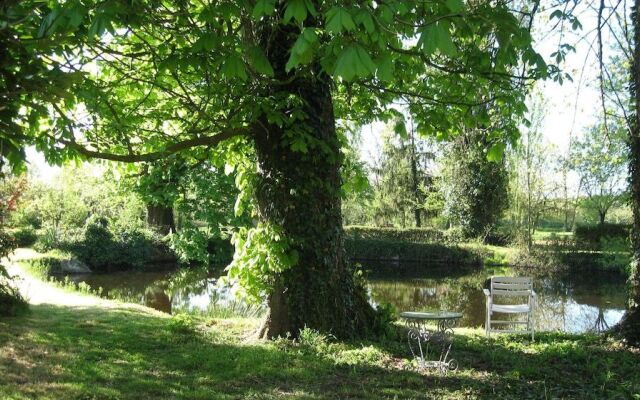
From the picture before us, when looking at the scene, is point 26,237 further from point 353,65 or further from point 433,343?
point 353,65

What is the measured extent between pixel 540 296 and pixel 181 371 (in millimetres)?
15369

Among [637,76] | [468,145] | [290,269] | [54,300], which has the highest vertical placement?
[468,145]

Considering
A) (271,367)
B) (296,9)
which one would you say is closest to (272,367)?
(271,367)

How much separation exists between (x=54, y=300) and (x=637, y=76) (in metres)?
10.6

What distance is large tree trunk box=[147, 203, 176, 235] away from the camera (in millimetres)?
25547

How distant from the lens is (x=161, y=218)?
26062mm

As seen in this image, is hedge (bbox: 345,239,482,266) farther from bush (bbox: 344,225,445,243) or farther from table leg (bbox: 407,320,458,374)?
table leg (bbox: 407,320,458,374)

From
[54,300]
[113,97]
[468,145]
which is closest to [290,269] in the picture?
[113,97]

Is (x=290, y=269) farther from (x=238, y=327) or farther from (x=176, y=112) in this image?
(x=176, y=112)

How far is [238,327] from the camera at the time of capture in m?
7.51

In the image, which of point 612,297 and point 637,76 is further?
point 612,297

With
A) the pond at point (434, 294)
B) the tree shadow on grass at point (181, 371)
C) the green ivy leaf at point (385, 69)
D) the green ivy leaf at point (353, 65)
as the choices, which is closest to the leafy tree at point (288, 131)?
the tree shadow on grass at point (181, 371)

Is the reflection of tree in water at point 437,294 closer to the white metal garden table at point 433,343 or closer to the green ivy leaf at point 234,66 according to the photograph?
the white metal garden table at point 433,343

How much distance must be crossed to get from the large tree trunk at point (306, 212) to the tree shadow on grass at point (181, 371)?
1.98 ft
